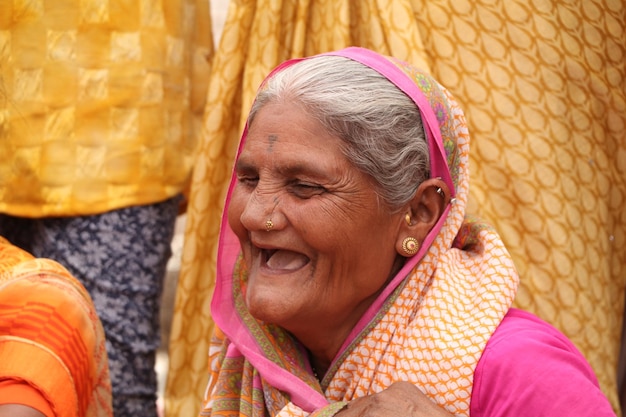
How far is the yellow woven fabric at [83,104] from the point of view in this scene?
11.8 ft

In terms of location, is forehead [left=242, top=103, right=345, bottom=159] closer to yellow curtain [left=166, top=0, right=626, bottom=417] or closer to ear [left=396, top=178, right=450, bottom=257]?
ear [left=396, top=178, right=450, bottom=257]

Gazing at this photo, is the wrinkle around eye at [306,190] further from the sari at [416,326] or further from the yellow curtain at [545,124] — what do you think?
the yellow curtain at [545,124]

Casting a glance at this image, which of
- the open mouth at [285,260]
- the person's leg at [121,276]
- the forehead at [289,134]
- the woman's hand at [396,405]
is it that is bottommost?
the person's leg at [121,276]

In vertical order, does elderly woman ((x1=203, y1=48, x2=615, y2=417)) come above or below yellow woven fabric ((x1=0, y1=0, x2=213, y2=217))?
above

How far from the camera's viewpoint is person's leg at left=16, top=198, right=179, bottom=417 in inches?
143

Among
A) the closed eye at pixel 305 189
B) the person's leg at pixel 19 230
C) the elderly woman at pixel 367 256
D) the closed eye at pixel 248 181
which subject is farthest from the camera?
the person's leg at pixel 19 230

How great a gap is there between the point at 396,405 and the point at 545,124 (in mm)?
1627

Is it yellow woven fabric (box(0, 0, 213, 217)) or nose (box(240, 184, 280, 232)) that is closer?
nose (box(240, 184, 280, 232))

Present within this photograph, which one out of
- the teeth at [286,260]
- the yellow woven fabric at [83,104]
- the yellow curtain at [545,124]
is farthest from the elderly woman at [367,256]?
the yellow woven fabric at [83,104]

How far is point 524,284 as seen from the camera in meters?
3.67

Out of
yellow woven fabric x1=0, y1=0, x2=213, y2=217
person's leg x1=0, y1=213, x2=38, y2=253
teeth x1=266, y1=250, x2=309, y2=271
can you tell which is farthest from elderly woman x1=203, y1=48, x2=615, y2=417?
person's leg x1=0, y1=213, x2=38, y2=253

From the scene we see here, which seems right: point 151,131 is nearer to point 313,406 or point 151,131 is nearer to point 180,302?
point 180,302

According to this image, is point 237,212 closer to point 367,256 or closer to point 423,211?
point 367,256

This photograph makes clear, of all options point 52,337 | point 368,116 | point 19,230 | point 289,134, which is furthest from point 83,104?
point 368,116
